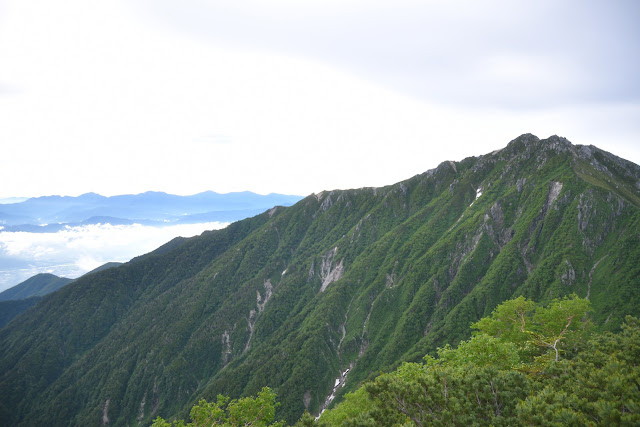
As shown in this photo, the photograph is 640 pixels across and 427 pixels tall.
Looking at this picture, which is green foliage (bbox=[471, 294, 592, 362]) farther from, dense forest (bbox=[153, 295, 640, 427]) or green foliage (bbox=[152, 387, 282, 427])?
green foliage (bbox=[152, 387, 282, 427])

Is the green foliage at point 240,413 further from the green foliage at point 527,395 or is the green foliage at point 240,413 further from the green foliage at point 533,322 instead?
the green foliage at point 533,322

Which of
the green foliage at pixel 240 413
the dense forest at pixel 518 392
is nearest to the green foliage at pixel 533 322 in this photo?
the dense forest at pixel 518 392

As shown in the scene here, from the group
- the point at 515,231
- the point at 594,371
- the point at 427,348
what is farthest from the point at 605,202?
the point at 594,371

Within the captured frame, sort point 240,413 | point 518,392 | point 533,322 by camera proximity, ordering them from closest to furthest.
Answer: point 518,392 → point 240,413 → point 533,322

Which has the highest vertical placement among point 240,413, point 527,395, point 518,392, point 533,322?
point 518,392

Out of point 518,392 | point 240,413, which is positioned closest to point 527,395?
point 518,392

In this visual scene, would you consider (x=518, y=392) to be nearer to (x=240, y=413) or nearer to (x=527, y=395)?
(x=527, y=395)

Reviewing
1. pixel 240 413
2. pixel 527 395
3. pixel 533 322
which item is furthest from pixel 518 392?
pixel 533 322

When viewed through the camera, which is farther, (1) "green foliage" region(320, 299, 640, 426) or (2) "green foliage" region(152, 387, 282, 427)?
(2) "green foliage" region(152, 387, 282, 427)

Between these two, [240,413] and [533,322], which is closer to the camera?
[240,413]

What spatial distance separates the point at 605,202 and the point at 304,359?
16938cm

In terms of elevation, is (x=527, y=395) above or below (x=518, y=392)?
below

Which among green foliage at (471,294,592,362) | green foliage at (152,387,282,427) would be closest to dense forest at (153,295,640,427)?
green foliage at (152,387,282,427)

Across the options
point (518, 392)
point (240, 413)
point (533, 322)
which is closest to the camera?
point (518, 392)
